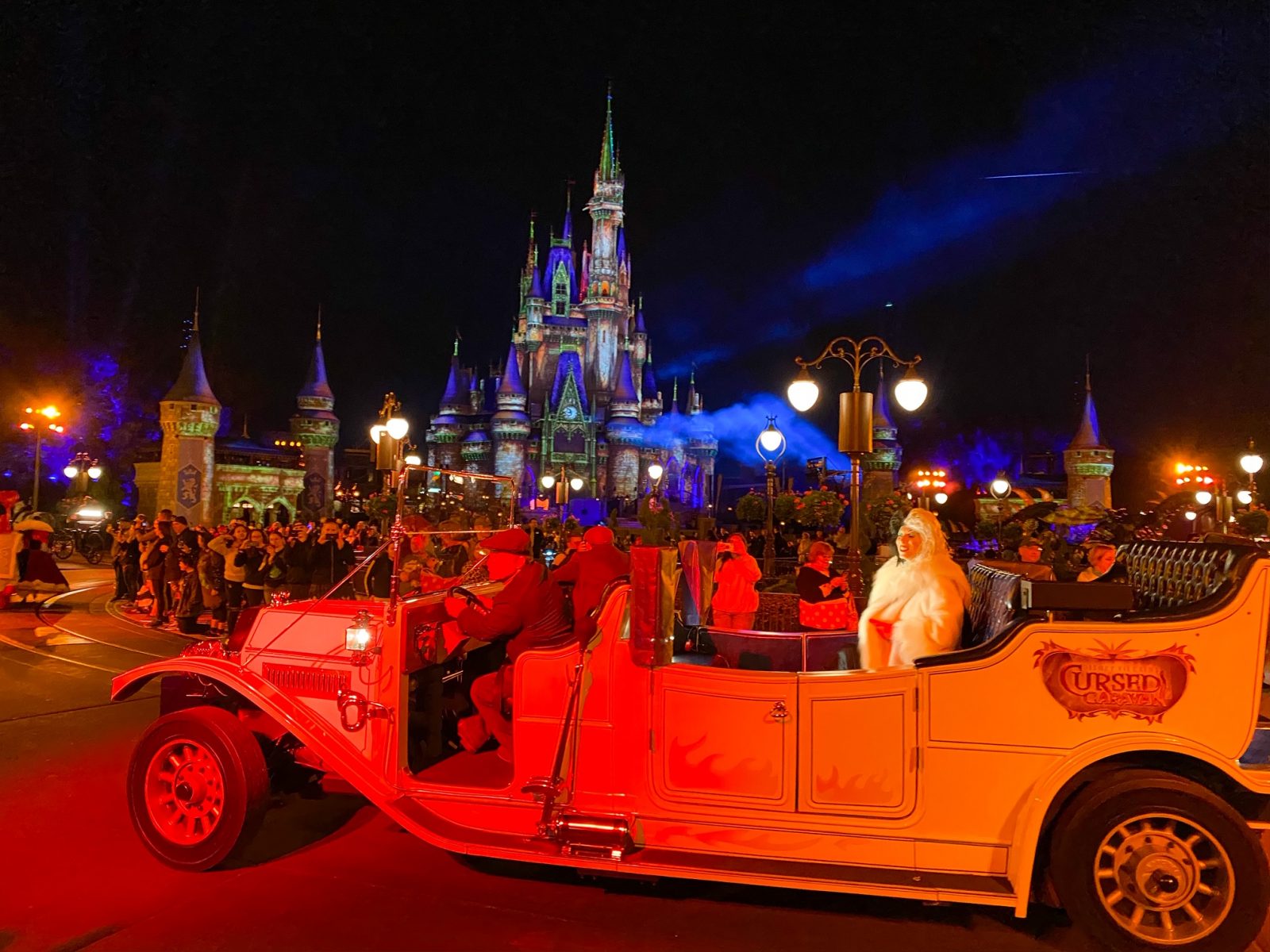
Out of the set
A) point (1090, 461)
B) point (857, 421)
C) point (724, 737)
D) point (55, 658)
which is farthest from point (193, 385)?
point (1090, 461)

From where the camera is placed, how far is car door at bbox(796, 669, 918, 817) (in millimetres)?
3668

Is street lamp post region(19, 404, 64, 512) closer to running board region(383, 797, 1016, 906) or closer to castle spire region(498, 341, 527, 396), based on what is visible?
running board region(383, 797, 1016, 906)

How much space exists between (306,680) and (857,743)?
321 centimetres

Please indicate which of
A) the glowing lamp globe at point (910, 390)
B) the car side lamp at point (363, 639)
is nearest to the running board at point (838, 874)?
the car side lamp at point (363, 639)

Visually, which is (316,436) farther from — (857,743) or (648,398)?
(857,743)

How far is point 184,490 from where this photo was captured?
3812cm

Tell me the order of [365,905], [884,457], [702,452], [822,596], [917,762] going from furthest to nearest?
[702,452], [884,457], [822,596], [365,905], [917,762]

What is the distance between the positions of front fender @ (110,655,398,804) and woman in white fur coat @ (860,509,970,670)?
10.1 feet

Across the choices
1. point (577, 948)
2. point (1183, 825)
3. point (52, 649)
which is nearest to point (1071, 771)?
point (1183, 825)

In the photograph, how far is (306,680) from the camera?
4543 millimetres

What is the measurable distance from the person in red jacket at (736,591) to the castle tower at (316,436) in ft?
141

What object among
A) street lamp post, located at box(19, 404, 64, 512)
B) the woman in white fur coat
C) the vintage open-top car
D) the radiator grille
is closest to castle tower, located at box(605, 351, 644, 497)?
street lamp post, located at box(19, 404, 64, 512)

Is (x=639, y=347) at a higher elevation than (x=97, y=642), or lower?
higher

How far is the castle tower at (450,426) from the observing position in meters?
81.3
